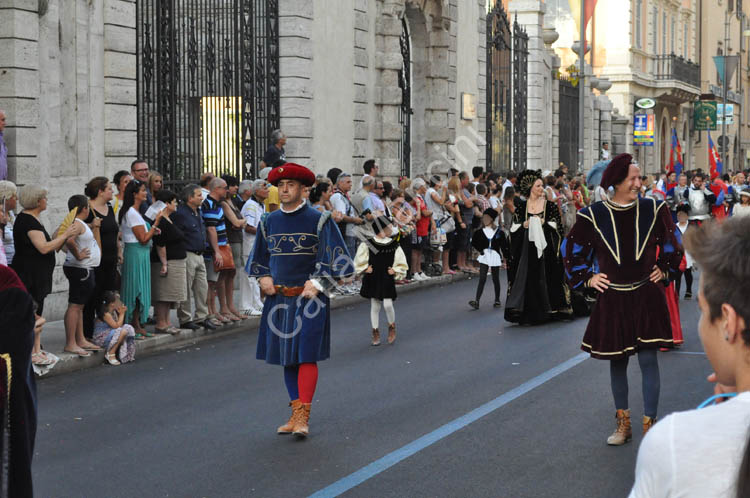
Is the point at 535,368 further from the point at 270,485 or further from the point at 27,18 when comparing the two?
the point at 27,18

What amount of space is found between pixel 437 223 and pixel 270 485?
13.1 meters

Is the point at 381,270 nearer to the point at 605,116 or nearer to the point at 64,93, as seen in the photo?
the point at 64,93

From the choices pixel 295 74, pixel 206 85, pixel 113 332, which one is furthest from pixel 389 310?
pixel 295 74

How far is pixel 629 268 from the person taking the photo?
296 inches

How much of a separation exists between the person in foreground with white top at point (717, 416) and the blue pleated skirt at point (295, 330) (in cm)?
568

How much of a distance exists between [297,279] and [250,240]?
6674mm

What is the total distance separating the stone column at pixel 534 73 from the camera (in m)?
32.9

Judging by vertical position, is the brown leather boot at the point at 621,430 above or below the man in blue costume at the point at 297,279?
below

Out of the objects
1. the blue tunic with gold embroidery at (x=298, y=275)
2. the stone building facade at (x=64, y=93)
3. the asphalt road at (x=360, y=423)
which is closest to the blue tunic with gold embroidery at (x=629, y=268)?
the asphalt road at (x=360, y=423)

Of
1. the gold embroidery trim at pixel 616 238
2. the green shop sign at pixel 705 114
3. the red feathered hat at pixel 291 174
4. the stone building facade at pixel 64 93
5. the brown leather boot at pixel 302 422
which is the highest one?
the green shop sign at pixel 705 114

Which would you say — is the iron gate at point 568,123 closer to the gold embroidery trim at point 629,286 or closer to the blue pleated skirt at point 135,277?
the blue pleated skirt at point 135,277

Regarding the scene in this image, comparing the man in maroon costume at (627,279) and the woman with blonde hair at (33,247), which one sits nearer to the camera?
the man in maroon costume at (627,279)

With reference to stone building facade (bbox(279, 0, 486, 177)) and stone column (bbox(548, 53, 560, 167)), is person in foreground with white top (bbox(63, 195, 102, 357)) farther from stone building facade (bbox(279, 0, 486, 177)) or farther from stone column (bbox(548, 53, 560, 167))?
stone column (bbox(548, 53, 560, 167))

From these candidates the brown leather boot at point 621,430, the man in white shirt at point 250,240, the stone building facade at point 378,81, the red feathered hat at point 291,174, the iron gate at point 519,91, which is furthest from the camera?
the iron gate at point 519,91
